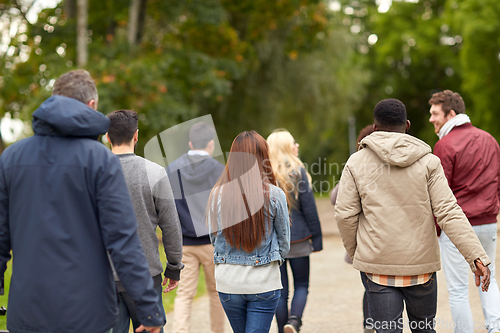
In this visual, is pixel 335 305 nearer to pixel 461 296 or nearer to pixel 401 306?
pixel 461 296

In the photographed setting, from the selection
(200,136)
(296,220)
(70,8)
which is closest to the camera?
(200,136)

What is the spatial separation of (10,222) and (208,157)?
99.9 inches

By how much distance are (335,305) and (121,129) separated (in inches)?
173

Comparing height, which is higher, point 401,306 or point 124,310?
point 124,310

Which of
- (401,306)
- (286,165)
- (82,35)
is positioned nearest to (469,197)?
(401,306)

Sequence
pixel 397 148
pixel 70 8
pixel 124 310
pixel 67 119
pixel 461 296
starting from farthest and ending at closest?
pixel 70 8
pixel 461 296
pixel 397 148
pixel 124 310
pixel 67 119

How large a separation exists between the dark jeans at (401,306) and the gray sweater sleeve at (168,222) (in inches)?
51.9

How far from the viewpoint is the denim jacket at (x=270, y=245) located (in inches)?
132

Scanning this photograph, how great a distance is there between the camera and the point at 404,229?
3.25 metres

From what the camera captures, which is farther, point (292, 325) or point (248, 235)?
point (292, 325)

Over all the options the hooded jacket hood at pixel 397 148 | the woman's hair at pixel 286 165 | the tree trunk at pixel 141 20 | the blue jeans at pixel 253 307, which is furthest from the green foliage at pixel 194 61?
the hooded jacket hood at pixel 397 148

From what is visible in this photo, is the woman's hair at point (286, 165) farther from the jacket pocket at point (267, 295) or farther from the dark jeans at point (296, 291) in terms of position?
the jacket pocket at point (267, 295)

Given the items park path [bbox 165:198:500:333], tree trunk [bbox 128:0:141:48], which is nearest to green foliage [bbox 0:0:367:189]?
tree trunk [bbox 128:0:141:48]

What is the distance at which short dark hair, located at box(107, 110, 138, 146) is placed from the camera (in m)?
3.31
